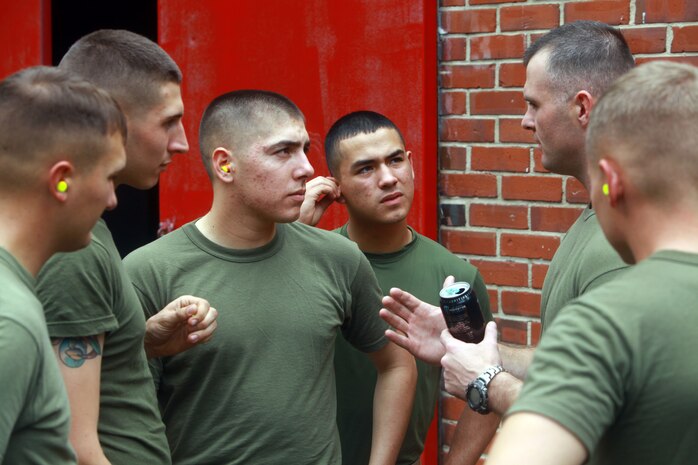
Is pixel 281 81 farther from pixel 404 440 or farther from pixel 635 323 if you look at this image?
pixel 635 323

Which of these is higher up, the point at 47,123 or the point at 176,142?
the point at 47,123

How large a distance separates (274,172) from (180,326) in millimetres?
735

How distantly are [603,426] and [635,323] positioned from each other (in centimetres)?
18

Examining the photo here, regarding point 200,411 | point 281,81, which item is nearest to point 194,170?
point 281,81

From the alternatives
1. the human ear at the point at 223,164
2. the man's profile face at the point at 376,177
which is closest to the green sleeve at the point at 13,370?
the human ear at the point at 223,164

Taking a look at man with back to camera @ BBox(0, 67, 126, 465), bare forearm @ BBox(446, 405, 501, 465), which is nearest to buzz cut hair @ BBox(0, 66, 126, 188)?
man with back to camera @ BBox(0, 67, 126, 465)

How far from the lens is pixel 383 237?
12.7 ft

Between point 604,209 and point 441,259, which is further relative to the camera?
point 441,259

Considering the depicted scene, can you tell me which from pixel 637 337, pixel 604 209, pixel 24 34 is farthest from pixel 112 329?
pixel 24 34

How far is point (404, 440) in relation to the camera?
3.69 m

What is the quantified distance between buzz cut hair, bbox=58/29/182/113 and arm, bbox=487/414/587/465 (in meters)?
1.67

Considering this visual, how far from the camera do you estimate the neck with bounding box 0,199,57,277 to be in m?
2.00

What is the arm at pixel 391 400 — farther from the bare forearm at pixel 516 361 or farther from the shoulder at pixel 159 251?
the shoulder at pixel 159 251

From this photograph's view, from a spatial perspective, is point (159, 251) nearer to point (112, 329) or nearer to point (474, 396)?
point (112, 329)
